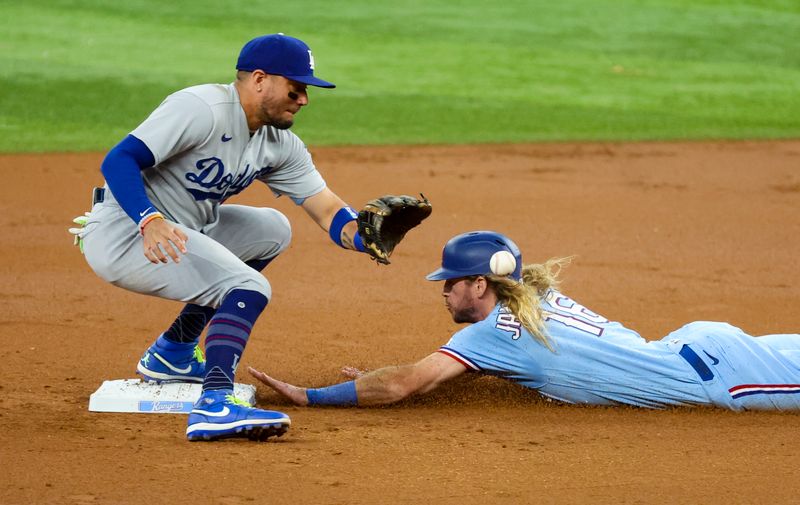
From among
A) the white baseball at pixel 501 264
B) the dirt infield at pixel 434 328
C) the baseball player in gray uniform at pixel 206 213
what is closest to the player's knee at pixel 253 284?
the baseball player in gray uniform at pixel 206 213

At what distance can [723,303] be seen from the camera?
6.78 m

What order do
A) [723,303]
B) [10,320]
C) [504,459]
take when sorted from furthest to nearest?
[723,303]
[10,320]
[504,459]

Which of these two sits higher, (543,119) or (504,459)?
(543,119)

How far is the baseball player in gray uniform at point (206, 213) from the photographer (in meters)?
4.30

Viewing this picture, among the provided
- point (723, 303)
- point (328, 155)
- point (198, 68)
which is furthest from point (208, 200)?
point (198, 68)

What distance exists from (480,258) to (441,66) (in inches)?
395

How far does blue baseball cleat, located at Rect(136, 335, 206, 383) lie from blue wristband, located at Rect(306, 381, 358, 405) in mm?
513

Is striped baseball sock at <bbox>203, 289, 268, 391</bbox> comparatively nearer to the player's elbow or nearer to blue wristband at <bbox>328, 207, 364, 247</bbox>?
the player's elbow

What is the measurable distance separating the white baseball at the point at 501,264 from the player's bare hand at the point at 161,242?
4.03ft

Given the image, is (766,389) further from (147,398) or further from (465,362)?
(147,398)

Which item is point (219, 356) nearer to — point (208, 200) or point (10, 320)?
point (208, 200)

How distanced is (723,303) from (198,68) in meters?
A: 8.39

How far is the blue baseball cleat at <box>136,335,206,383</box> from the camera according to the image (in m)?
5.03

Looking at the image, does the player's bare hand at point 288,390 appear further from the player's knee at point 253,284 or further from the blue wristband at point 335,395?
the player's knee at point 253,284
